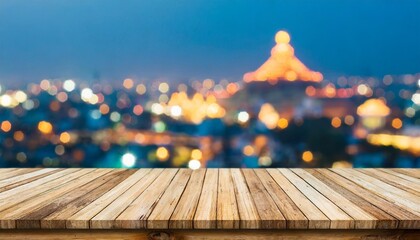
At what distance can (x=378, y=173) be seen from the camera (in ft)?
8.55

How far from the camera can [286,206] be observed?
175 centimetres

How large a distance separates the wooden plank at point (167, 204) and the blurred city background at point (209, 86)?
22.2 meters

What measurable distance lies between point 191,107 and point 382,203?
26.5 meters

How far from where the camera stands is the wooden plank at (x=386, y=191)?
1.80 meters

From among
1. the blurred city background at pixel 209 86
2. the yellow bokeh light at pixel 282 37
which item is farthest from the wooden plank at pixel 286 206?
the yellow bokeh light at pixel 282 37

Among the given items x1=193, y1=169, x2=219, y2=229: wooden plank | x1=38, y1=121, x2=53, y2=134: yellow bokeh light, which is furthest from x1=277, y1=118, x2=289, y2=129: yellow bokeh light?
x1=193, y1=169, x2=219, y2=229: wooden plank

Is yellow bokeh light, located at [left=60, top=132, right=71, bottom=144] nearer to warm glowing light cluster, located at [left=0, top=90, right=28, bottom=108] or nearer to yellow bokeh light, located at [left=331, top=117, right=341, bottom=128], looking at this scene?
warm glowing light cluster, located at [left=0, top=90, right=28, bottom=108]

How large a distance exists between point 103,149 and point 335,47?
24.4m

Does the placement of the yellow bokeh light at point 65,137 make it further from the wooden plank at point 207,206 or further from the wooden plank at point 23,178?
the wooden plank at point 207,206

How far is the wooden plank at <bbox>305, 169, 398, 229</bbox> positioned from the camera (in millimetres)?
1558

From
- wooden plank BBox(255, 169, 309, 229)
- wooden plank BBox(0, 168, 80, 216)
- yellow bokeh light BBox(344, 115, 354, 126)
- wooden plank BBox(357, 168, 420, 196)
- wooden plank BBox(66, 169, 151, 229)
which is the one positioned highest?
wooden plank BBox(357, 168, 420, 196)

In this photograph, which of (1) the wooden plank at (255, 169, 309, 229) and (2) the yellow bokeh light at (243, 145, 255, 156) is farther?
(2) the yellow bokeh light at (243, 145, 255, 156)

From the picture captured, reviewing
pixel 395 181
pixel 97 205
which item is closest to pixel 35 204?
pixel 97 205

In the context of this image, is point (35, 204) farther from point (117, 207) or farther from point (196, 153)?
point (196, 153)
